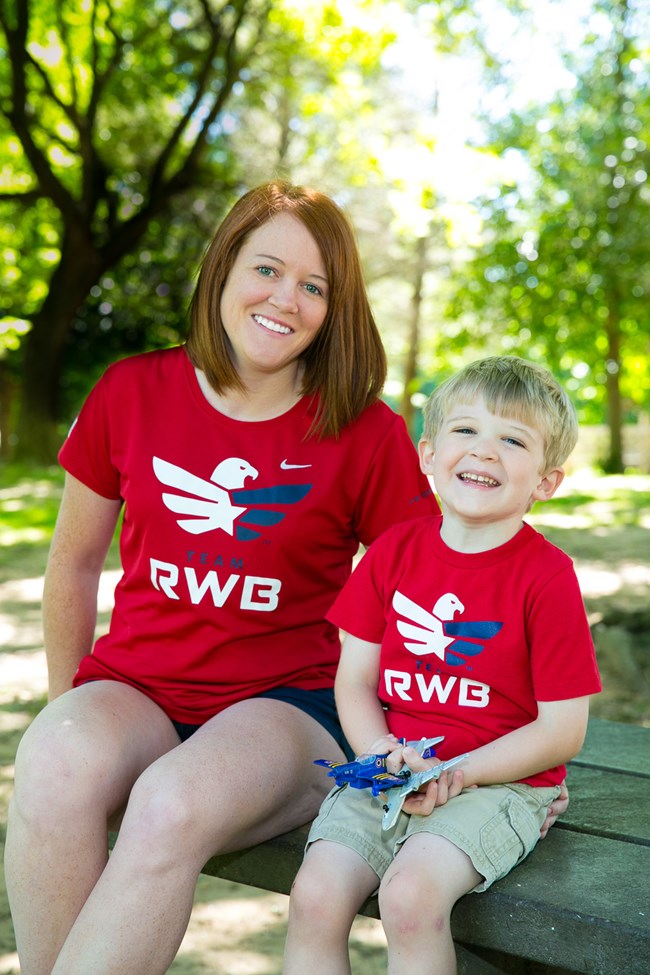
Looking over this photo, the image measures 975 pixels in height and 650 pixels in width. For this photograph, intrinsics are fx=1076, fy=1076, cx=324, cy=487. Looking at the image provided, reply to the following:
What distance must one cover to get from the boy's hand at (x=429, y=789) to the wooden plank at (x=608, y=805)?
272mm

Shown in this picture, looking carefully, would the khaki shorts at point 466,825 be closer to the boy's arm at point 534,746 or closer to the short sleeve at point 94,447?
the boy's arm at point 534,746

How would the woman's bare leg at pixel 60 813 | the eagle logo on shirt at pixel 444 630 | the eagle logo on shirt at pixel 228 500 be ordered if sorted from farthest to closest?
the eagle logo on shirt at pixel 228 500 → the eagle logo on shirt at pixel 444 630 → the woman's bare leg at pixel 60 813

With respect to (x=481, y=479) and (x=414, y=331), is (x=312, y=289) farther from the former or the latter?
(x=414, y=331)

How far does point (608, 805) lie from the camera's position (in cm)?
209

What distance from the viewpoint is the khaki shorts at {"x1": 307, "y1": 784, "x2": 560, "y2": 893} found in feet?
5.65

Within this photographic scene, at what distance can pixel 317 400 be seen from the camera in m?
2.35

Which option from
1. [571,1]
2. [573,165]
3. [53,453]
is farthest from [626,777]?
[573,165]

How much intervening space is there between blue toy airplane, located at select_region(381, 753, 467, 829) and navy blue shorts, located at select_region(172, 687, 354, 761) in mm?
388

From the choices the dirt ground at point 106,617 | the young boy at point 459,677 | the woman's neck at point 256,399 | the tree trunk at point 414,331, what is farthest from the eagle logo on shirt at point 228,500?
the tree trunk at point 414,331

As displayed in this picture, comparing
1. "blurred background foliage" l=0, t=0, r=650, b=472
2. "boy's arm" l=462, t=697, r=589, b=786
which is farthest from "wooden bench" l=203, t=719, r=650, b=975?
"blurred background foliage" l=0, t=0, r=650, b=472

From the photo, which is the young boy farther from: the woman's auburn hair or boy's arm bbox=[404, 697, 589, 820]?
the woman's auburn hair

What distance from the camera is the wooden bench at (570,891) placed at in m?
1.58

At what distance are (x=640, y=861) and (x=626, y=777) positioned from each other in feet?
1.62

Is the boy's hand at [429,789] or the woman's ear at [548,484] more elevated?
the woman's ear at [548,484]
